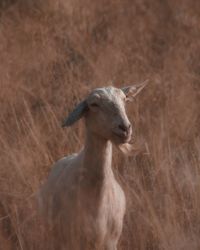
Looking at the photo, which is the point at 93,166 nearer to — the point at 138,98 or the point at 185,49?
the point at 138,98

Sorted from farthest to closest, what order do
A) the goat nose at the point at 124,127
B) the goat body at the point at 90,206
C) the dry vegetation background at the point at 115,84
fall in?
the dry vegetation background at the point at 115,84
the goat body at the point at 90,206
the goat nose at the point at 124,127

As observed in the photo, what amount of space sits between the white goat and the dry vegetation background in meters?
0.22

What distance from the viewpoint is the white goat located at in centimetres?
491

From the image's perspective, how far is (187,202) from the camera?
555 centimetres

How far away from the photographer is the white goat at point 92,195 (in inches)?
193

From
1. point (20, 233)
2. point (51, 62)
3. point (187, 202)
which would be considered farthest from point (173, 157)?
point (51, 62)

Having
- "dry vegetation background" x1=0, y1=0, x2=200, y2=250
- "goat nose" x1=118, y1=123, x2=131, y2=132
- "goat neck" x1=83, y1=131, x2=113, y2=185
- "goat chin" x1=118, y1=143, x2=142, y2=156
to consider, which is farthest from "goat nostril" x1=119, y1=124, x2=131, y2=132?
"dry vegetation background" x1=0, y1=0, x2=200, y2=250

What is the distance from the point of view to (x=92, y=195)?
5020 mm

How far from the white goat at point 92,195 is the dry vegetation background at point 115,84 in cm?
22

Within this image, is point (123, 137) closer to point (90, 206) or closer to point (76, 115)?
point (76, 115)

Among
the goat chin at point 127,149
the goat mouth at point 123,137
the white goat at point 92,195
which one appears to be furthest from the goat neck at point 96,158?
the goat mouth at point 123,137

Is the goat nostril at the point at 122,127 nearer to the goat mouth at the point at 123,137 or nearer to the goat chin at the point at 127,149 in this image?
the goat mouth at the point at 123,137

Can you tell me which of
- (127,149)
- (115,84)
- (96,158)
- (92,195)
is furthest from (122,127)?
(115,84)

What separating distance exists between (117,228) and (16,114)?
258 centimetres
